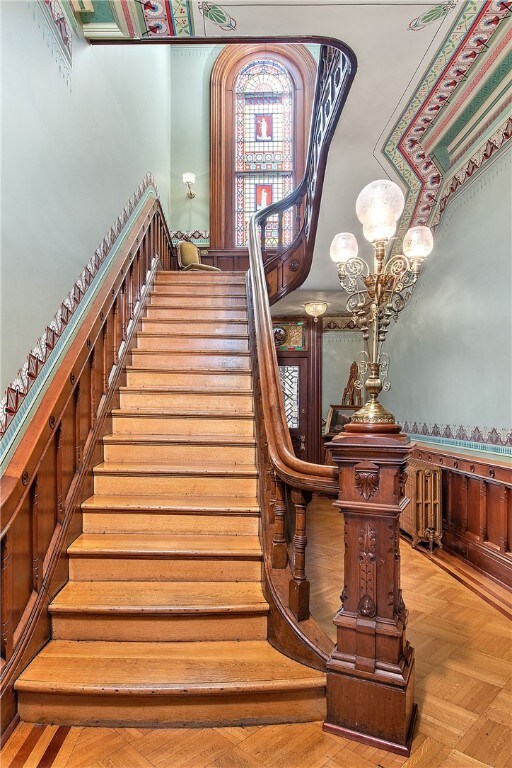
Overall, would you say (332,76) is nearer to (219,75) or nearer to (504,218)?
(504,218)

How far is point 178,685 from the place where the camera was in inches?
60.2

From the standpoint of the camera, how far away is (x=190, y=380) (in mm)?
3152

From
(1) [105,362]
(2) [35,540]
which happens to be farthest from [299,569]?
(1) [105,362]

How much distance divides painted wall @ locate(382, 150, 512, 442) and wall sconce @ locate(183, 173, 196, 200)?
3.77 meters

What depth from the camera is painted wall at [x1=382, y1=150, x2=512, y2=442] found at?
10.2 feet

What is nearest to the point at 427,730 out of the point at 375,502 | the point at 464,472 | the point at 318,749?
the point at 318,749

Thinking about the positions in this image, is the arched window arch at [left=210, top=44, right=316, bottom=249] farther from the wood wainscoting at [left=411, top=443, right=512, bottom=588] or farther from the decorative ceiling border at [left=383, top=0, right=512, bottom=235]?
the wood wainscoting at [left=411, top=443, right=512, bottom=588]

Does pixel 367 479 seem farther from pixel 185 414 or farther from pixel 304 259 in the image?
pixel 304 259

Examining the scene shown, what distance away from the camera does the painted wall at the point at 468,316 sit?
310 cm

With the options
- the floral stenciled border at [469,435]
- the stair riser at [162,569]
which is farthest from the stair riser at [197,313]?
the stair riser at [162,569]

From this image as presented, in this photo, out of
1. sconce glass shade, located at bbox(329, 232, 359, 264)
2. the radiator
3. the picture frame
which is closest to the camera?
sconce glass shade, located at bbox(329, 232, 359, 264)

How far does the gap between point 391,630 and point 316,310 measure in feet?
15.4

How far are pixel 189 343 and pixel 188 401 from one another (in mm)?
697

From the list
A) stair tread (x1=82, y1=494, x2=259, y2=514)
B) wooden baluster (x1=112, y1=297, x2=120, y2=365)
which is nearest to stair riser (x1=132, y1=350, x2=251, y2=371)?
wooden baluster (x1=112, y1=297, x2=120, y2=365)
